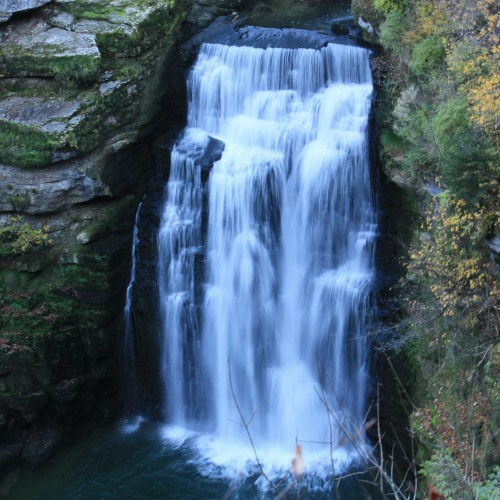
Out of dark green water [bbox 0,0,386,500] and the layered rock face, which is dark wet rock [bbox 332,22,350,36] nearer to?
the layered rock face

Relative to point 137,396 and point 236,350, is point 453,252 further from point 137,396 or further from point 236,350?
point 137,396

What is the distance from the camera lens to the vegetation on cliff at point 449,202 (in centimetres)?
975

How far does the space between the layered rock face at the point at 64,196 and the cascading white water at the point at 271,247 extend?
3.49ft

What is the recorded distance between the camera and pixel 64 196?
1359 centimetres

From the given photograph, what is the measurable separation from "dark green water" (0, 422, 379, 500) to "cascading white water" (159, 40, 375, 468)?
95 cm

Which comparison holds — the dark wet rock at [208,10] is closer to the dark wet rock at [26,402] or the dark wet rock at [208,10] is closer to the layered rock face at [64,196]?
the layered rock face at [64,196]

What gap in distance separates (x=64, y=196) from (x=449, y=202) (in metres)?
7.31

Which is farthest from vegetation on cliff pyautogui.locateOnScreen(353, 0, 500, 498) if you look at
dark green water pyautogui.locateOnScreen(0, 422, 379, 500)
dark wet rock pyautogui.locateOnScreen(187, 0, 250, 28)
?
dark wet rock pyautogui.locateOnScreen(187, 0, 250, 28)

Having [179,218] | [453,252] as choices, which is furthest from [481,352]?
[179,218]

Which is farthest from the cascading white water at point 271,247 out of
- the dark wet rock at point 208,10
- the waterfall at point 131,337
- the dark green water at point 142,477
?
the dark wet rock at point 208,10

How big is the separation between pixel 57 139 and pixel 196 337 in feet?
15.6

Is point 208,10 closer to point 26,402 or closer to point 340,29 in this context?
point 340,29

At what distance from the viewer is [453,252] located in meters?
10.6

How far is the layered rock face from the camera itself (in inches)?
531
